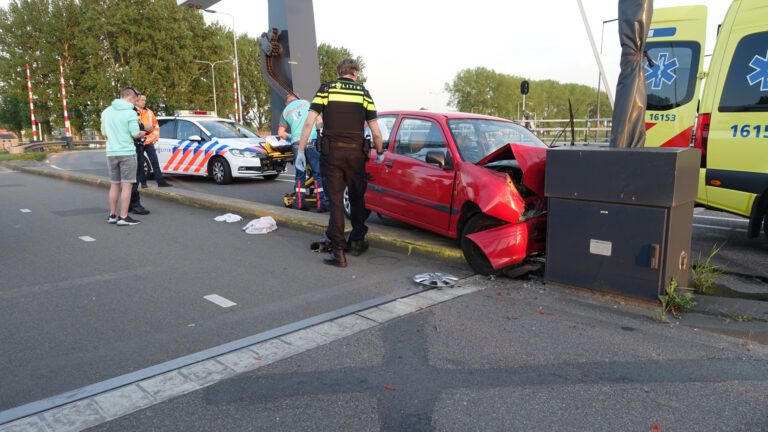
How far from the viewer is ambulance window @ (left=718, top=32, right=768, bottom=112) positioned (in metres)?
5.23

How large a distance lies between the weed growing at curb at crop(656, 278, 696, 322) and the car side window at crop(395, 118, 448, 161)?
2381mm

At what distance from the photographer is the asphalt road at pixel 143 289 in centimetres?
314

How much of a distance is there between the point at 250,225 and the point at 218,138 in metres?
5.89

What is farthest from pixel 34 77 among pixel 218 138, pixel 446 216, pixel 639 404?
pixel 639 404

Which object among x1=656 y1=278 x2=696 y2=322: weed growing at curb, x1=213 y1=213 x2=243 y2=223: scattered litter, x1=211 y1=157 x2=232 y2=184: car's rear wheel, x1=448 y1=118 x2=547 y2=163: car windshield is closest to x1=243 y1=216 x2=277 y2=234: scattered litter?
x1=213 y1=213 x2=243 y2=223: scattered litter

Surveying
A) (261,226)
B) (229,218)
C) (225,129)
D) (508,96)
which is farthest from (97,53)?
(508,96)

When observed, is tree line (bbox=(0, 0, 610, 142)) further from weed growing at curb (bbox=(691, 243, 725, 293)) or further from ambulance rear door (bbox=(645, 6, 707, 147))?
weed growing at curb (bbox=(691, 243, 725, 293))

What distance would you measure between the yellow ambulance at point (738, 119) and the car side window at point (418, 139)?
3.00 m

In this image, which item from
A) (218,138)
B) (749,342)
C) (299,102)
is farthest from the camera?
(218,138)

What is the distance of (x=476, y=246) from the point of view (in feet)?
15.8

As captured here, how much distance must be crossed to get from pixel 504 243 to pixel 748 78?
338 cm

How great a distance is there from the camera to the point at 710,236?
246 inches

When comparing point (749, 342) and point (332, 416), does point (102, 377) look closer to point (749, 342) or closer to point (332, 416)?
point (332, 416)

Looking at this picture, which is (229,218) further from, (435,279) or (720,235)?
(720,235)
